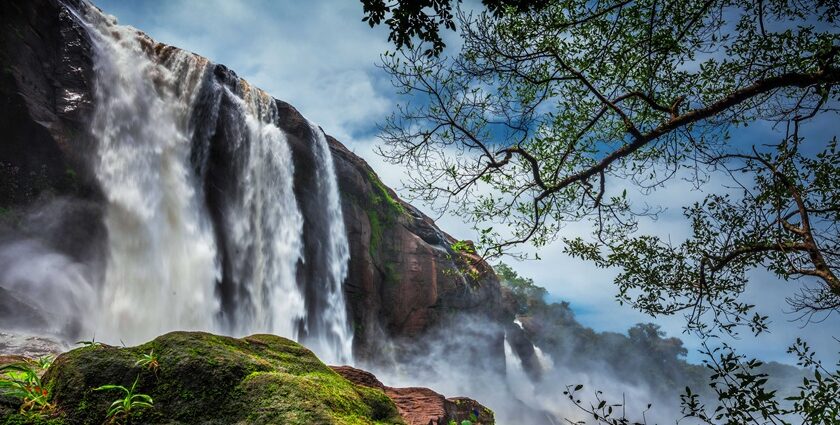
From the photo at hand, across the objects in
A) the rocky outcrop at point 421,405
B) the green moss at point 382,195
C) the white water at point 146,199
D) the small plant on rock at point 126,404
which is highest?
the green moss at point 382,195

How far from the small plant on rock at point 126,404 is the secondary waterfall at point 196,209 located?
14.8m

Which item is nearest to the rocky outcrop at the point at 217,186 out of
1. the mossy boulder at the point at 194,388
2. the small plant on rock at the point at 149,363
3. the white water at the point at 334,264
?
the white water at the point at 334,264

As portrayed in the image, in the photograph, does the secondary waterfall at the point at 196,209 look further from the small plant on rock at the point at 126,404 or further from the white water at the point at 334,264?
the small plant on rock at the point at 126,404

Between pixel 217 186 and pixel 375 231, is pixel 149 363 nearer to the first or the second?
pixel 217 186

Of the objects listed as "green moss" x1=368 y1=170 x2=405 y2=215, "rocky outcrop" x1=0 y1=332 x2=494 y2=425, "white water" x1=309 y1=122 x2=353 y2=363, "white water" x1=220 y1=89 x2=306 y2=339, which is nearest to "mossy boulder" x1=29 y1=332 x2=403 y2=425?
"rocky outcrop" x1=0 y1=332 x2=494 y2=425

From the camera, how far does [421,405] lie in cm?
786

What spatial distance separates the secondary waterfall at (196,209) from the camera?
683 inches

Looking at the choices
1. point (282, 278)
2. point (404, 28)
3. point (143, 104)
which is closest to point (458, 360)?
point (282, 278)

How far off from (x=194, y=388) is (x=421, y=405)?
5565 millimetres

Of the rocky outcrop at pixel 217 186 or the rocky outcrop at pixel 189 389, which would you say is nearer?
the rocky outcrop at pixel 189 389

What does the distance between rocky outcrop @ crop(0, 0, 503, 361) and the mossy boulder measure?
4.57 metres

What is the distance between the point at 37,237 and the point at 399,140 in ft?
→ 49.2

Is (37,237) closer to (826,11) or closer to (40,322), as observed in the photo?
(40,322)

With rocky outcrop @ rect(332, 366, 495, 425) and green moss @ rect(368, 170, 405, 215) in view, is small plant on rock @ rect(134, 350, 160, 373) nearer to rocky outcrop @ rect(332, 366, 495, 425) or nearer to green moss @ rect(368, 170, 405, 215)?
rocky outcrop @ rect(332, 366, 495, 425)
